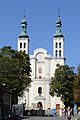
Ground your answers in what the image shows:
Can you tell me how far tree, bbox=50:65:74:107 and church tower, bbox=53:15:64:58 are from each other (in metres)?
40.4

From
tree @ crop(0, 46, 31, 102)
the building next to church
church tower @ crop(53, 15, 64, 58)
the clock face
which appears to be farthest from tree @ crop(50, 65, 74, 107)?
the clock face

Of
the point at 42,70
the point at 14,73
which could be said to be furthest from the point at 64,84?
the point at 42,70

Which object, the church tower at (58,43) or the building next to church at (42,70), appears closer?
the building next to church at (42,70)

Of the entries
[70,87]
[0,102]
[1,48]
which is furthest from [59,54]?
[0,102]

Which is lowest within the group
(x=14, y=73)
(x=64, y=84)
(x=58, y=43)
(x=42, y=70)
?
(x=14, y=73)

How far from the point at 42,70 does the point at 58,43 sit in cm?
1101

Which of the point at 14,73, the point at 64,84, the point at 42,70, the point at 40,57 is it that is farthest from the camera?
the point at 40,57

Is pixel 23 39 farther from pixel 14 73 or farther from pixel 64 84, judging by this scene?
pixel 14 73

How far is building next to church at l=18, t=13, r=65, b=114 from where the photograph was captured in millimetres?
151000

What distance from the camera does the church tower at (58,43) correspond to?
155750mm

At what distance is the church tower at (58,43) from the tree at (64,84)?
40401 millimetres

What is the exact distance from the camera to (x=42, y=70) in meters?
158

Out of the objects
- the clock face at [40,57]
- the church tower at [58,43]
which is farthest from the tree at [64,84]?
the clock face at [40,57]

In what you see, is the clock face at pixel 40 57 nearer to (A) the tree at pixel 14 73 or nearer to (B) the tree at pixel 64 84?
(B) the tree at pixel 64 84
